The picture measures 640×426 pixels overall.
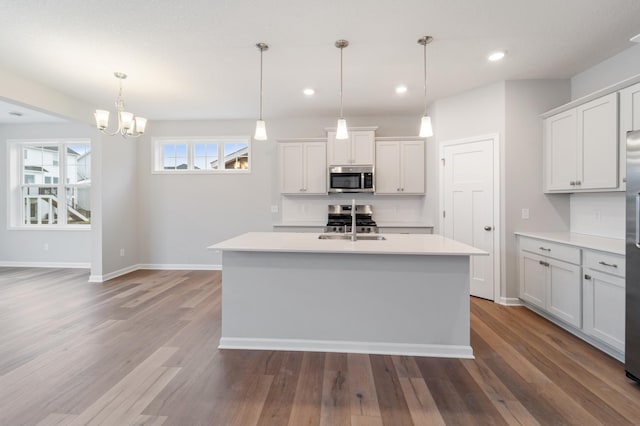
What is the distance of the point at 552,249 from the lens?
9.57 feet

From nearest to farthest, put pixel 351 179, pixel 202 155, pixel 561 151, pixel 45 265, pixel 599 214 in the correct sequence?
1. pixel 599 214
2. pixel 561 151
3. pixel 351 179
4. pixel 202 155
5. pixel 45 265

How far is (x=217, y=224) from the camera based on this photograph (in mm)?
5184

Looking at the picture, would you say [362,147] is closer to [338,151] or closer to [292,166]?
A: [338,151]

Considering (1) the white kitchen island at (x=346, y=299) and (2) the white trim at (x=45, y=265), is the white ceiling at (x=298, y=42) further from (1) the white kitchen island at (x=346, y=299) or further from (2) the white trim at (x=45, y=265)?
(2) the white trim at (x=45, y=265)

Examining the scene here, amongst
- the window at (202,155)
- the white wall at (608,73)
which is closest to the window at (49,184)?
the window at (202,155)

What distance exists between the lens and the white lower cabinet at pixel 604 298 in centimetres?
222

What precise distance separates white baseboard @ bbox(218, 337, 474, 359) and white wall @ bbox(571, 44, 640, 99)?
3.07 meters

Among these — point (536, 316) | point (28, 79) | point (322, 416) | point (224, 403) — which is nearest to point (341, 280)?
point (322, 416)

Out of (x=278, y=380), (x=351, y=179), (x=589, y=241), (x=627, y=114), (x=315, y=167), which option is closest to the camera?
(x=278, y=380)

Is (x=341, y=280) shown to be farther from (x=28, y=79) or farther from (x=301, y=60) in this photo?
(x=28, y=79)

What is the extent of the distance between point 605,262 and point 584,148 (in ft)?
4.03

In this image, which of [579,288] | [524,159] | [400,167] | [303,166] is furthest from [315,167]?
[579,288]

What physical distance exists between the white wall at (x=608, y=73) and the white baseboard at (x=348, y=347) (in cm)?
307

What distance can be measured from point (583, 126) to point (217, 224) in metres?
5.17
